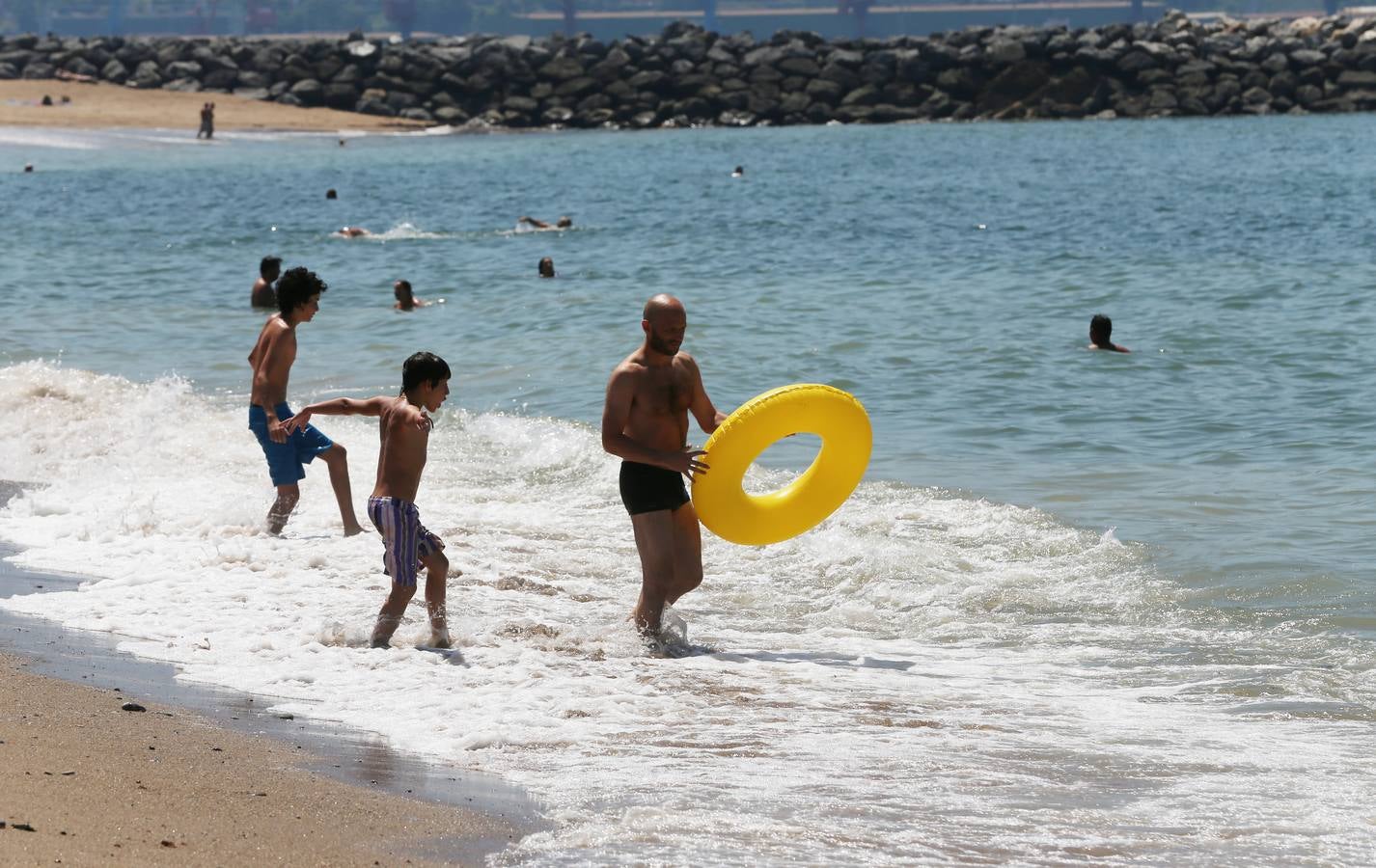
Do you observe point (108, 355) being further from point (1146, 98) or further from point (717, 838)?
point (1146, 98)

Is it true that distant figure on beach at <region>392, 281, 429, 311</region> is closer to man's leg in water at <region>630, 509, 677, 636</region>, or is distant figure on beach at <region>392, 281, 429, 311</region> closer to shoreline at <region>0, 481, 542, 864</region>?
man's leg in water at <region>630, 509, 677, 636</region>

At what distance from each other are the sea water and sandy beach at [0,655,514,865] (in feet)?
1.22

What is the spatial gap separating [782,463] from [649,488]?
4245 millimetres

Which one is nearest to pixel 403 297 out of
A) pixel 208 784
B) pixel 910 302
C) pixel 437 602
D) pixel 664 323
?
pixel 910 302

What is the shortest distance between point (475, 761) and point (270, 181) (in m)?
32.9

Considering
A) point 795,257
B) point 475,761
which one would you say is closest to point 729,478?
point 475,761

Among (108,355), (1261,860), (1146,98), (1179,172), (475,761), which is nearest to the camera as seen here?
(1261,860)

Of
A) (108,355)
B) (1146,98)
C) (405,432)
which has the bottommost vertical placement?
(108,355)

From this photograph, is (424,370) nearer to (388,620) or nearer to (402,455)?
(402,455)

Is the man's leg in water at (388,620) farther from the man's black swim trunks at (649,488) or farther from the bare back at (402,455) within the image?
the man's black swim trunks at (649,488)

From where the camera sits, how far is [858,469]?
6883mm

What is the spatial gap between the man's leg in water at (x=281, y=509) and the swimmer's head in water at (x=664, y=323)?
9.29ft

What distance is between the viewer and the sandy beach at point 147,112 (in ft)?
168

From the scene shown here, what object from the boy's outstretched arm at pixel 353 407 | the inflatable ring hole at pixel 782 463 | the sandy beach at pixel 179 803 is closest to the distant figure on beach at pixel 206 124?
the inflatable ring hole at pixel 782 463
